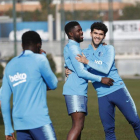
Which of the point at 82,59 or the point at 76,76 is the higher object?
the point at 82,59

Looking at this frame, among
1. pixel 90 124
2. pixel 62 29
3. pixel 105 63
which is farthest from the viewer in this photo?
pixel 62 29

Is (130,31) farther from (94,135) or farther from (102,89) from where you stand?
(102,89)

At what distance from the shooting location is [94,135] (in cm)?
1106

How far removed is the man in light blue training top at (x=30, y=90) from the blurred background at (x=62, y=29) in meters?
24.2

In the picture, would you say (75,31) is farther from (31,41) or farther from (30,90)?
(30,90)

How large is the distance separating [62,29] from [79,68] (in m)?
23.0

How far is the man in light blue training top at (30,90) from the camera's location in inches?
229

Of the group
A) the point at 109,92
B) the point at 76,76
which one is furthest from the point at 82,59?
the point at 109,92

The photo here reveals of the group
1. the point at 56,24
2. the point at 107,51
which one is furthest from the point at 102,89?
Answer: the point at 56,24

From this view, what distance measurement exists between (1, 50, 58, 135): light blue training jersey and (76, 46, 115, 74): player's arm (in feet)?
6.24

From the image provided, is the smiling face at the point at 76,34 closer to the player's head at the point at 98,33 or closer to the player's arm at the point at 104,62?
the player's arm at the point at 104,62

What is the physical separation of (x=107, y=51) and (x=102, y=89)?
0.56 metres

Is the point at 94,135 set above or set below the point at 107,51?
below

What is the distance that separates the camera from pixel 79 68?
768 cm
